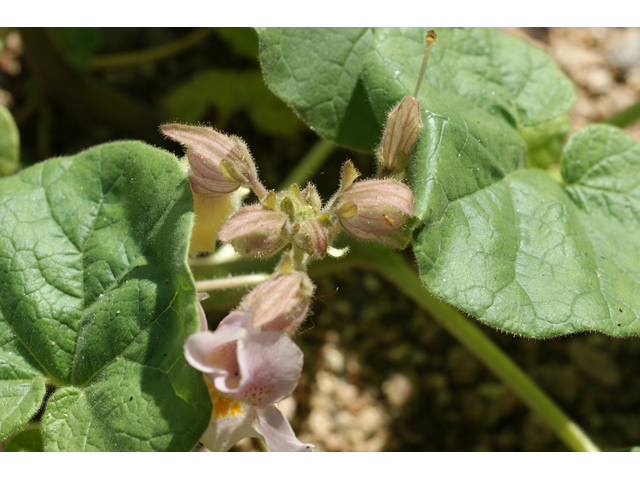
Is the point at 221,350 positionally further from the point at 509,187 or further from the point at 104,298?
the point at 509,187

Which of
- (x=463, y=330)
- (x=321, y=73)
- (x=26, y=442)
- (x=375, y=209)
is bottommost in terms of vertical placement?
(x=463, y=330)

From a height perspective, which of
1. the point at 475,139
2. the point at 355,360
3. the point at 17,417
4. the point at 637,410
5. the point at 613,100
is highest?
the point at 475,139

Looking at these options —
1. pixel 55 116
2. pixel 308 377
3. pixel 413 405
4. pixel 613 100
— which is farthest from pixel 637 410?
pixel 55 116

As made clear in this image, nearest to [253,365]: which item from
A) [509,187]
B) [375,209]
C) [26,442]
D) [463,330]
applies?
[375,209]

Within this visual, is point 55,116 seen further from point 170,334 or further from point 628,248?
point 628,248

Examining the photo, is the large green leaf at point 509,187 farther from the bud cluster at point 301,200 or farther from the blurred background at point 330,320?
the blurred background at point 330,320

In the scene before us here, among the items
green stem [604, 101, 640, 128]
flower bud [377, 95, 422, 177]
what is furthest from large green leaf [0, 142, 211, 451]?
green stem [604, 101, 640, 128]

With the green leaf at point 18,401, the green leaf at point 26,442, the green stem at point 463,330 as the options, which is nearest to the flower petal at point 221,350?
the green leaf at point 18,401
